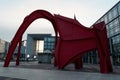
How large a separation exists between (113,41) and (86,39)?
24.5 meters

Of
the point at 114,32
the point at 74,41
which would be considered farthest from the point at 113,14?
the point at 74,41

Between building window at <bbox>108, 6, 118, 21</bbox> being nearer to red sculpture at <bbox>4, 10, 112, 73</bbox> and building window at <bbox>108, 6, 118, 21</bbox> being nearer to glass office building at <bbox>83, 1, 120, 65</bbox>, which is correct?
glass office building at <bbox>83, 1, 120, 65</bbox>

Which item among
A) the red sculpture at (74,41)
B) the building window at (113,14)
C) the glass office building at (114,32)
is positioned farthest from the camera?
the building window at (113,14)

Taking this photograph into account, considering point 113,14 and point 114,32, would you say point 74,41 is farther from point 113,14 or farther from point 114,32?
point 113,14

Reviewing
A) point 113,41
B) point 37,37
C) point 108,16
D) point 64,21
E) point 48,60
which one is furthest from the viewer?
point 37,37

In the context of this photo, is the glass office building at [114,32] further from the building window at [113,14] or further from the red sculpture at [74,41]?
the red sculpture at [74,41]

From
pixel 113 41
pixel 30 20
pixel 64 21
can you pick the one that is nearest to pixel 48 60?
pixel 113 41

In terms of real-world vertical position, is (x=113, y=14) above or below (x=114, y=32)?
above

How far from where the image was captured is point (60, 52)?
84.9 feet

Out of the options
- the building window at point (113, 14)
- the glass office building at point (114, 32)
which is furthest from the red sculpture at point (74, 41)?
the building window at point (113, 14)

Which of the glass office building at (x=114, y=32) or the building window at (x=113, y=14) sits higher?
the building window at (x=113, y=14)

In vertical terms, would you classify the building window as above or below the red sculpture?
above

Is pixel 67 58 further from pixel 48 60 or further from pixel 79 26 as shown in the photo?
pixel 48 60

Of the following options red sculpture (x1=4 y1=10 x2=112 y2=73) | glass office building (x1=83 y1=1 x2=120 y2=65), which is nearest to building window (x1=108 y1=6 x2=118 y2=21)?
glass office building (x1=83 y1=1 x2=120 y2=65)
